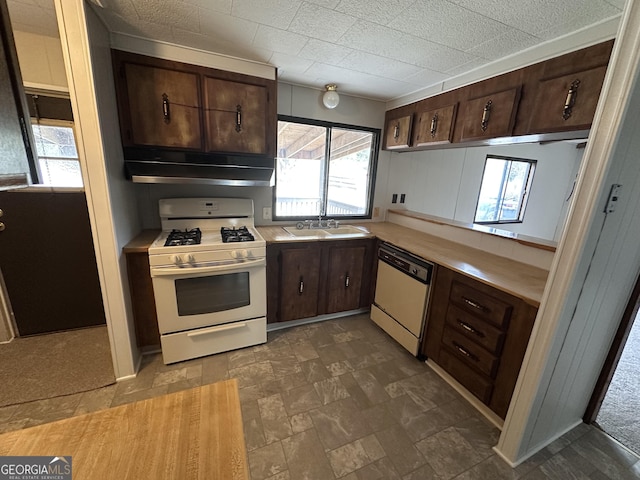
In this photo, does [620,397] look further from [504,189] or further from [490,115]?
[504,189]

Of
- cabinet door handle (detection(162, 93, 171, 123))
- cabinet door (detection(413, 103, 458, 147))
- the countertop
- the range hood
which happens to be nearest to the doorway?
the countertop

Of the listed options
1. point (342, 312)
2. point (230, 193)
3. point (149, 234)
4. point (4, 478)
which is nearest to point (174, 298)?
point (149, 234)

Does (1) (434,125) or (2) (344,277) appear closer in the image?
(1) (434,125)

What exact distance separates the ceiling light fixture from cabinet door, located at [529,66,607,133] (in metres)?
1.61

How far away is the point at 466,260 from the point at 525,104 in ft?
3.63

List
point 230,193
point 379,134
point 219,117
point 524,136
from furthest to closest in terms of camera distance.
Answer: point 379,134
point 230,193
point 219,117
point 524,136

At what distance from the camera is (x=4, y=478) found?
1.84ft

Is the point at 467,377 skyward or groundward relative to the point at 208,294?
groundward

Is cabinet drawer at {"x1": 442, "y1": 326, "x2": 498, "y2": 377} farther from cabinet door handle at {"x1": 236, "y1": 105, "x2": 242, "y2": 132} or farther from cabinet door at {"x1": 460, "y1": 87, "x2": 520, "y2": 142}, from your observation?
cabinet door handle at {"x1": 236, "y1": 105, "x2": 242, "y2": 132}

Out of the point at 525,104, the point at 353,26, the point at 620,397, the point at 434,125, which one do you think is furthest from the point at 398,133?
the point at 620,397

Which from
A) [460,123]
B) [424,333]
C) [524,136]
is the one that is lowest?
[424,333]

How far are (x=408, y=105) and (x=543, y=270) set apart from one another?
1.95 m

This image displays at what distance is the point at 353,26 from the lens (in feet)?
5.14

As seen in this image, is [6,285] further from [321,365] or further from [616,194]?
[616,194]
